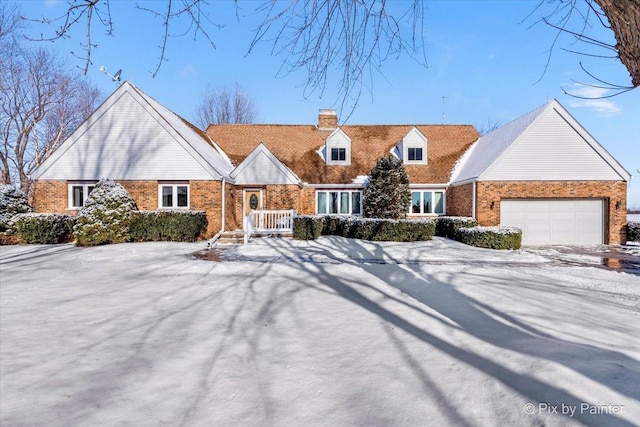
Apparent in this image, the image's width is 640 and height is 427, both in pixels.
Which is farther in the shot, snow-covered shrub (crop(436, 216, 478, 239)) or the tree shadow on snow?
snow-covered shrub (crop(436, 216, 478, 239))

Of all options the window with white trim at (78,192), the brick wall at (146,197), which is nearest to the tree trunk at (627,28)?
the brick wall at (146,197)

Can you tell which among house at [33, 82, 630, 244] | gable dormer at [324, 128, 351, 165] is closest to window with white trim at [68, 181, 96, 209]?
house at [33, 82, 630, 244]

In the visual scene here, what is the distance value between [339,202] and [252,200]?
5.09m

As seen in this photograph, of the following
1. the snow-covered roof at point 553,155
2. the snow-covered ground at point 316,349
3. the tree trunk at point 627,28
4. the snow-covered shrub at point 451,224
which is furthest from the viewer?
the snow-covered roof at point 553,155

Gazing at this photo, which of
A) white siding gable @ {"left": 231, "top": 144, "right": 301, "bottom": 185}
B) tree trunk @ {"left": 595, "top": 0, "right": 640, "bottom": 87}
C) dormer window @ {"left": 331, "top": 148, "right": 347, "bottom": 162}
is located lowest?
tree trunk @ {"left": 595, "top": 0, "right": 640, "bottom": 87}

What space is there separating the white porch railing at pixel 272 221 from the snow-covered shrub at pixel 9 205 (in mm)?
10758

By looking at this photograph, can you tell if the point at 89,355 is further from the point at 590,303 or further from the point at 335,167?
the point at 335,167

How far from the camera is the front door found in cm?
1792

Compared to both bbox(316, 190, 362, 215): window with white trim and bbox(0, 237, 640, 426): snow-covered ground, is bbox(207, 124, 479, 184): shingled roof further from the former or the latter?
bbox(0, 237, 640, 426): snow-covered ground

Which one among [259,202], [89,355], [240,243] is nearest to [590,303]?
[89,355]

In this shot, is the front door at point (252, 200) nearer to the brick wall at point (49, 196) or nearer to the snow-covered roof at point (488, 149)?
the brick wall at point (49, 196)

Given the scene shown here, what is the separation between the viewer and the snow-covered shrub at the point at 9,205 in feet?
49.0

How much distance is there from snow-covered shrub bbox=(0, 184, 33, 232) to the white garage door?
23750mm

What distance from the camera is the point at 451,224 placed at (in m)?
16.4
